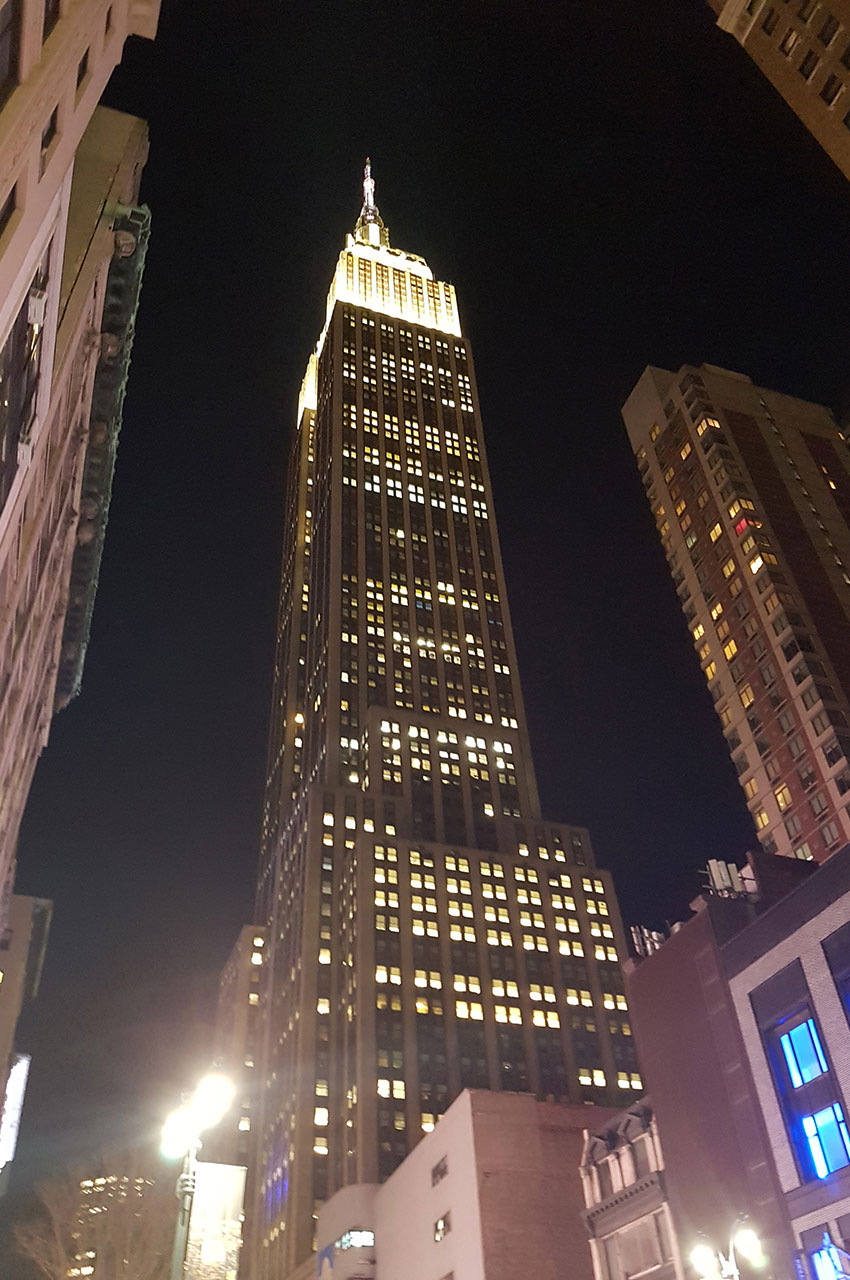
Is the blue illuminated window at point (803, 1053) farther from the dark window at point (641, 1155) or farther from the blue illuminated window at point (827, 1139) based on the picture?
the dark window at point (641, 1155)

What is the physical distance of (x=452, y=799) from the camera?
152875mm

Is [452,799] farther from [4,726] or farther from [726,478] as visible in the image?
[4,726]

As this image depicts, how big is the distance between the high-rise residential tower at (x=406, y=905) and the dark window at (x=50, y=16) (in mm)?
111357

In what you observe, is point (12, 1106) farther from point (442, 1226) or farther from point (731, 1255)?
point (731, 1255)

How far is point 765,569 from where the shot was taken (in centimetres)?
8900

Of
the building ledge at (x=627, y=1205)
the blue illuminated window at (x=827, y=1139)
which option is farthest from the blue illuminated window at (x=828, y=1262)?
the building ledge at (x=627, y=1205)

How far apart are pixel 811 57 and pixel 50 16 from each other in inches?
1934

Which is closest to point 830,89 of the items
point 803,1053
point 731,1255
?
point 803,1053

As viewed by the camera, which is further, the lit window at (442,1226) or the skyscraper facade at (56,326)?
the lit window at (442,1226)

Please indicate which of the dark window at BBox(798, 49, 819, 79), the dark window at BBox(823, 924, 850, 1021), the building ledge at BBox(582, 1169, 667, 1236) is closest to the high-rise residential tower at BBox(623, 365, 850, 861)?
the building ledge at BBox(582, 1169, 667, 1236)

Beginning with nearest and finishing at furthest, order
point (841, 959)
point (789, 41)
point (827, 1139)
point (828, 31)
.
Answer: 1. point (827, 1139)
2. point (841, 959)
3. point (828, 31)
4. point (789, 41)

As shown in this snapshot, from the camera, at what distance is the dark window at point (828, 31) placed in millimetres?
52562

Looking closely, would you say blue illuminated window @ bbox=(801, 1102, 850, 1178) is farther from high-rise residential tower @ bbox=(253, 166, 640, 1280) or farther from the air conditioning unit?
high-rise residential tower @ bbox=(253, 166, 640, 1280)

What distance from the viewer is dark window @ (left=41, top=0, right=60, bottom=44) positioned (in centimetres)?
2030
